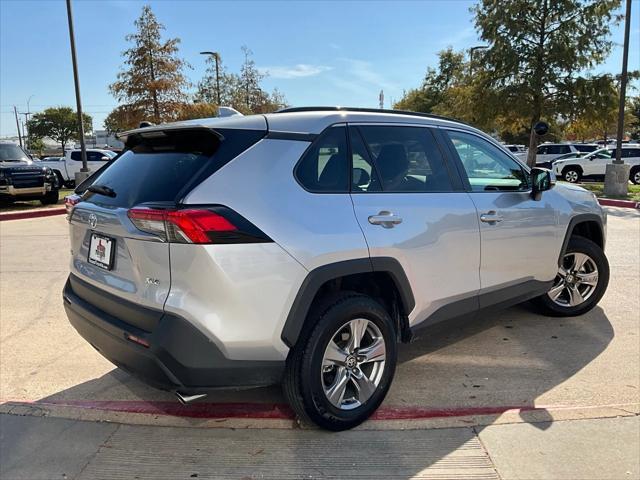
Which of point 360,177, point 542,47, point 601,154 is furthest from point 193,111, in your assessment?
point 360,177

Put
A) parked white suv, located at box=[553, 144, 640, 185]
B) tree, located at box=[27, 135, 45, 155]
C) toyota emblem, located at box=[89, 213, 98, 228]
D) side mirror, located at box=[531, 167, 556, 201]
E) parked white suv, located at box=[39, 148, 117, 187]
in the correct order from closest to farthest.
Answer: toyota emblem, located at box=[89, 213, 98, 228] < side mirror, located at box=[531, 167, 556, 201] < parked white suv, located at box=[553, 144, 640, 185] < parked white suv, located at box=[39, 148, 117, 187] < tree, located at box=[27, 135, 45, 155]

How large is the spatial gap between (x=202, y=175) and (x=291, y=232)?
0.51 metres

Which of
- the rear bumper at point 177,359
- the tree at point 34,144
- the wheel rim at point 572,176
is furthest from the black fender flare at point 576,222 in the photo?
the tree at point 34,144

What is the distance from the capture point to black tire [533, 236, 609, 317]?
4719mm

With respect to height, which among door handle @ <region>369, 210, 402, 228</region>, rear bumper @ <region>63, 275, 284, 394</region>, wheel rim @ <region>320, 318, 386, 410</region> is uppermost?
door handle @ <region>369, 210, 402, 228</region>

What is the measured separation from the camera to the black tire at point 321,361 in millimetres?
2734

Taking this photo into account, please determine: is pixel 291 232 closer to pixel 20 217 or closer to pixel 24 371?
pixel 24 371

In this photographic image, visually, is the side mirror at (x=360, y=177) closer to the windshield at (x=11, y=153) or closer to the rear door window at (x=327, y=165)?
the rear door window at (x=327, y=165)

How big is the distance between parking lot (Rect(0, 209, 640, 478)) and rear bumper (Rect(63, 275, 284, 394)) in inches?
19.1

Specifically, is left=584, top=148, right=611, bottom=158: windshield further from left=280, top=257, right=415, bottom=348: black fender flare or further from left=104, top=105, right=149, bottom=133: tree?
left=280, top=257, right=415, bottom=348: black fender flare

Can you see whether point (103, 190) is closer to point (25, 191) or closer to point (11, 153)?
point (25, 191)

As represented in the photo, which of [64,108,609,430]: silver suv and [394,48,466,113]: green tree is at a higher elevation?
[394,48,466,113]: green tree

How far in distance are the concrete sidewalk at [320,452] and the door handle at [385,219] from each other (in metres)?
1.20

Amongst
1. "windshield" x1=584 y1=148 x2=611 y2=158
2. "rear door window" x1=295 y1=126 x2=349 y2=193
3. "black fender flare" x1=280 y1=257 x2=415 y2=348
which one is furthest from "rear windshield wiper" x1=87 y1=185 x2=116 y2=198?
"windshield" x1=584 y1=148 x2=611 y2=158
